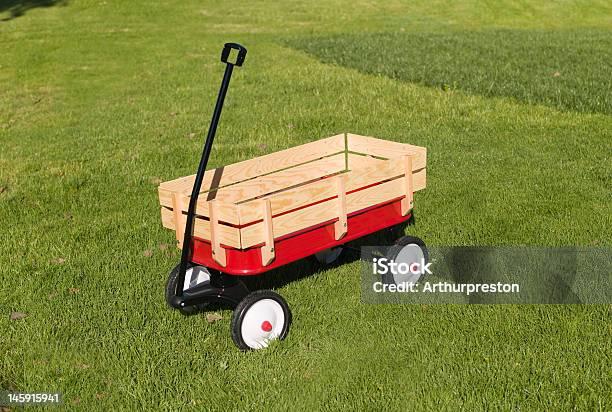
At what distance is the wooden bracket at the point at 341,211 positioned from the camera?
5789mm

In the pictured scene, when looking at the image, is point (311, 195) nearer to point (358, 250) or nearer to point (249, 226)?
point (249, 226)

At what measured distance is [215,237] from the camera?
5.38 metres

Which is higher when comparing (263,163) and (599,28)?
(263,163)

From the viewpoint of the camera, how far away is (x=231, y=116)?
39.7 ft

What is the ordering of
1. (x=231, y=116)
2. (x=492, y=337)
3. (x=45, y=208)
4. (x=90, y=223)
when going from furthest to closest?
(x=231, y=116) < (x=45, y=208) < (x=90, y=223) < (x=492, y=337)

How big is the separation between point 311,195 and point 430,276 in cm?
158

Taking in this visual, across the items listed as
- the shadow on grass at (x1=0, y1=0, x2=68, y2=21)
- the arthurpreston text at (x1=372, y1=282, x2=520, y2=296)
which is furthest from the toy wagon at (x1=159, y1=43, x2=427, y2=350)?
the shadow on grass at (x1=0, y1=0, x2=68, y2=21)

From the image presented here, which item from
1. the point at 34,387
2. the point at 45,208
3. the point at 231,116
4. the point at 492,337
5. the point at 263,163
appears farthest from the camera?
the point at 231,116

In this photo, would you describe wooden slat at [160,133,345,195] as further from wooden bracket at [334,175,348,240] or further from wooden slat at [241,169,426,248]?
wooden bracket at [334,175,348,240]

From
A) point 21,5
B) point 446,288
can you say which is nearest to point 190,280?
point 446,288

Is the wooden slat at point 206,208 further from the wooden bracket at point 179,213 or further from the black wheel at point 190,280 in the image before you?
the black wheel at point 190,280

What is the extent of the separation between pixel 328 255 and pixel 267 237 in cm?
168

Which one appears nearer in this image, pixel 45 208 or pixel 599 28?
pixel 45 208

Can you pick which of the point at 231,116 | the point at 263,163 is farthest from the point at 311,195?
the point at 231,116
